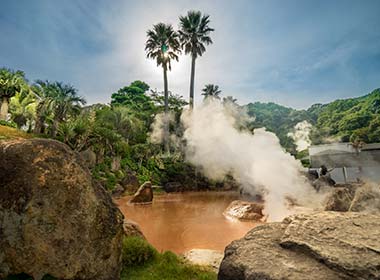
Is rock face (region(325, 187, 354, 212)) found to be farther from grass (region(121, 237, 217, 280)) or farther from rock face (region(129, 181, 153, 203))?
rock face (region(129, 181, 153, 203))

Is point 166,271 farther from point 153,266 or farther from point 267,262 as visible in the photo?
point 267,262

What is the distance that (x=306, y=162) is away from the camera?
33.4 metres

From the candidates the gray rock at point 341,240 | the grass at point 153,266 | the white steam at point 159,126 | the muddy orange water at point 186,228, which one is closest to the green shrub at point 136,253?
the grass at point 153,266

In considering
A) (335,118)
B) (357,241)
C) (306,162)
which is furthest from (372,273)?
(335,118)

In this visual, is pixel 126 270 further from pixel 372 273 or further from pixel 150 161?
pixel 150 161

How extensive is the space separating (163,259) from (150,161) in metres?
24.4

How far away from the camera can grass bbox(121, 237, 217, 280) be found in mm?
4996

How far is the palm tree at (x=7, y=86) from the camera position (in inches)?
886

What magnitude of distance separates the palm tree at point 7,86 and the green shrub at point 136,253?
22.9 m

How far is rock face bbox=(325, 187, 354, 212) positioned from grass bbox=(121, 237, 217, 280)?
21.7 ft

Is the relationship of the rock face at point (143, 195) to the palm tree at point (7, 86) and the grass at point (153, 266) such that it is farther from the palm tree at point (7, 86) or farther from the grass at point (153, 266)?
the palm tree at point (7, 86)

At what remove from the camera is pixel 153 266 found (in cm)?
552

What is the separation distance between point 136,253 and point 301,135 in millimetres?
47881

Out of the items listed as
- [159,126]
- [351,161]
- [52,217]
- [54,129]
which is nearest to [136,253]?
[52,217]
